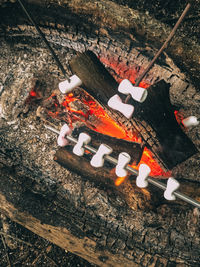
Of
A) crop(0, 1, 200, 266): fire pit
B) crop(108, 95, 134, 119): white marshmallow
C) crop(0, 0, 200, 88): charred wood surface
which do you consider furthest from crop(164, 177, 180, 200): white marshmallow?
crop(0, 0, 200, 88): charred wood surface

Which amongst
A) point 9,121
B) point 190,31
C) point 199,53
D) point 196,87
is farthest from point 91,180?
point 190,31

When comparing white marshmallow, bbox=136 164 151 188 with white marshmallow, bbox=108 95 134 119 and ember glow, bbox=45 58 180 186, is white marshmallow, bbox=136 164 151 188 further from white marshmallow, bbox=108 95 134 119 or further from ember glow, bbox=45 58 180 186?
ember glow, bbox=45 58 180 186

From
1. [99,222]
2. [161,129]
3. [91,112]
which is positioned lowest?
[99,222]

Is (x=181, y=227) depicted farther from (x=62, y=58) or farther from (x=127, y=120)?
(x=62, y=58)

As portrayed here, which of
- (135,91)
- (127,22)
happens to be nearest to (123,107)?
(135,91)

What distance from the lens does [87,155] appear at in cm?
228

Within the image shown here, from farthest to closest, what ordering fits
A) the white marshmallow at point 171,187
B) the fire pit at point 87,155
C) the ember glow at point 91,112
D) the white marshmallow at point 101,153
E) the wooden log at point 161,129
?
the ember glow at point 91,112 → the wooden log at point 161,129 → the fire pit at point 87,155 → the white marshmallow at point 101,153 → the white marshmallow at point 171,187

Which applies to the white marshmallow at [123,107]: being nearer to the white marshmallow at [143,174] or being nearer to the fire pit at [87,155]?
the fire pit at [87,155]

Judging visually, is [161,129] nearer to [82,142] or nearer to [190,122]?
[190,122]

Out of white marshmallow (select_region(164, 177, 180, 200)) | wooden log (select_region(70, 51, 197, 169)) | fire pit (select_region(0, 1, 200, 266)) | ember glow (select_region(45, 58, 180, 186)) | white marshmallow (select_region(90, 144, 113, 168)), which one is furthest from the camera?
ember glow (select_region(45, 58, 180, 186))

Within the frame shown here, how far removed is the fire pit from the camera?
186cm

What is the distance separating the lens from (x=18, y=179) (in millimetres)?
2066

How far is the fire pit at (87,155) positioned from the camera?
6.11 feet

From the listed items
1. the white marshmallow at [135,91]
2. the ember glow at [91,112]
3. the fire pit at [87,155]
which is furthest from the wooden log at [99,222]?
the white marshmallow at [135,91]
